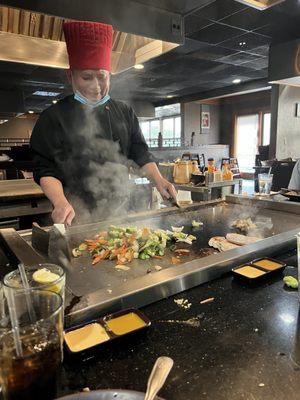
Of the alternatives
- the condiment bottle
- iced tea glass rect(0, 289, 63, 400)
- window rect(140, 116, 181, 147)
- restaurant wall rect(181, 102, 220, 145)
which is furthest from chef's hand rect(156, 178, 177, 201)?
window rect(140, 116, 181, 147)

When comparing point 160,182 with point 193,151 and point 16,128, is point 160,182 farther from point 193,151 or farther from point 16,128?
point 16,128

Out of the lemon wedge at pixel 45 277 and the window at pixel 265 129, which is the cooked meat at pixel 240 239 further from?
the window at pixel 265 129

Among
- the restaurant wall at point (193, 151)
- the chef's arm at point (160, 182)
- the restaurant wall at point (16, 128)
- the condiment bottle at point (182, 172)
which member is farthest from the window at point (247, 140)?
the chef's arm at point (160, 182)

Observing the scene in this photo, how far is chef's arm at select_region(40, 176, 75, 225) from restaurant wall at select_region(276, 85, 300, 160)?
5735 mm

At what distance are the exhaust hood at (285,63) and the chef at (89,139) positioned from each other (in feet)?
13.7

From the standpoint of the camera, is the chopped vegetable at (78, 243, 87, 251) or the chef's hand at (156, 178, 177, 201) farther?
the chef's hand at (156, 178, 177, 201)

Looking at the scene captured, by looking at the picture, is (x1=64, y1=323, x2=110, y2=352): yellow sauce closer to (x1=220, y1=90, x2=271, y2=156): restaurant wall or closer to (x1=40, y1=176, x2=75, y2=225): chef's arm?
(x1=40, y1=176, x2=75, y2=225): chef's arm

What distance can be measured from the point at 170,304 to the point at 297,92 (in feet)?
22.6

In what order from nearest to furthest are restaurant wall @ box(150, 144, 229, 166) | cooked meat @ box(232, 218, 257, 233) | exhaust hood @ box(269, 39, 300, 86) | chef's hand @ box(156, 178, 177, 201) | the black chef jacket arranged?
1. cooked meat @ box(232, 218, 257, 233)
2. the black chef jacket
3. chef's hand @ box(156, 178, 177, 201)
4. exhaust hood @ box(269, 39, 300, 86)
5. restaurant wall @ box(150, 144, 229, 166)

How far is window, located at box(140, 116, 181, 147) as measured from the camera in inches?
530

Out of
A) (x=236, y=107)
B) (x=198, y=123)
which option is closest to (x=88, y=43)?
(x=198, y=123)

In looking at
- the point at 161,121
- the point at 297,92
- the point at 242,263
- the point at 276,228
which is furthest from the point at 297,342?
the point at 161,121

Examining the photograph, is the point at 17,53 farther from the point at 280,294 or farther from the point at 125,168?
the point at 280,294

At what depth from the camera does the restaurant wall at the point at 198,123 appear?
12453 mm
